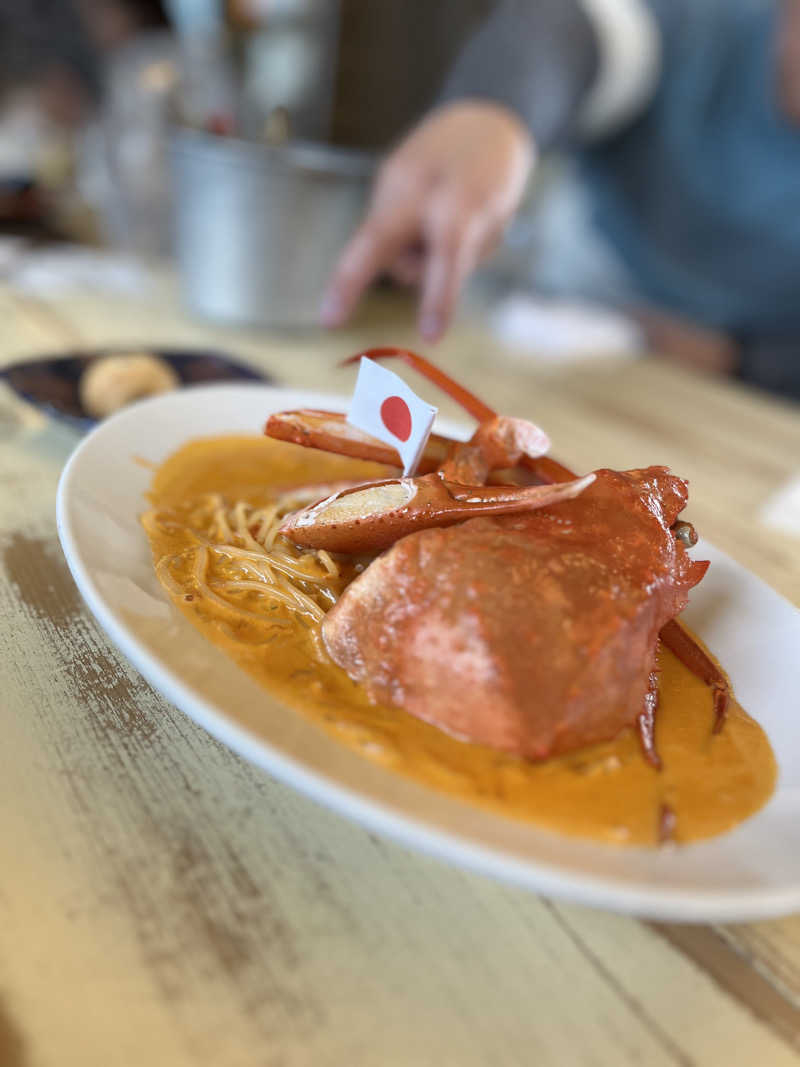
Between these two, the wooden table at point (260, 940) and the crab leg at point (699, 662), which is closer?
the wooden table at point (260, 940)

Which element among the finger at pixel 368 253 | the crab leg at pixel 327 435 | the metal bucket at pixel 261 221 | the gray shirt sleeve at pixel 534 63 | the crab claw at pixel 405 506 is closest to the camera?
the crab claw at pixel 405 506

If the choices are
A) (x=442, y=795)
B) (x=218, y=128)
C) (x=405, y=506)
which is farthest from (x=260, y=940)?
(x=218, y=128)

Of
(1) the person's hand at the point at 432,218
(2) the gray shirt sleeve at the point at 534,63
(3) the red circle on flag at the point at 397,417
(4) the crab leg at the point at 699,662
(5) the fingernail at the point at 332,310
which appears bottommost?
(4) the crab leg at the point at 699,662

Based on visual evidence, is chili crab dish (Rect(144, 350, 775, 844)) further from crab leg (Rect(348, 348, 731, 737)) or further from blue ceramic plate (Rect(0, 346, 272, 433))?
blue ceramic plate (Rect(0, 346, 272, 433))

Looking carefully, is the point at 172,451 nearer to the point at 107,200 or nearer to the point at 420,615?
the point at 420,615

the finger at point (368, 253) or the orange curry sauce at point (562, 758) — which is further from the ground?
the finger at point (368, 253)

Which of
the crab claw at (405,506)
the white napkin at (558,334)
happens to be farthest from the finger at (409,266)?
the crab claw at (405,506)

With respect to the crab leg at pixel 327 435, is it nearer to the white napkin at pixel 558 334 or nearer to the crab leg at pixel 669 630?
the crab leg at pixel 669 630
